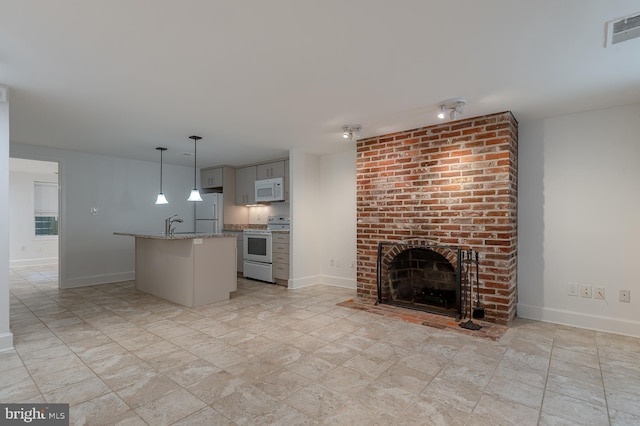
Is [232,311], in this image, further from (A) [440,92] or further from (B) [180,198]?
(B) [180,198]

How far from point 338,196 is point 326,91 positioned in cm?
267

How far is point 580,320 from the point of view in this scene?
11.0 ft

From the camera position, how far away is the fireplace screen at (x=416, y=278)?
408cm

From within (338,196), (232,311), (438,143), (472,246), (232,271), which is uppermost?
(438,143)

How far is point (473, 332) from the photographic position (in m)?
3.16

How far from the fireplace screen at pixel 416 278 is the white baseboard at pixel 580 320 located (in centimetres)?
79

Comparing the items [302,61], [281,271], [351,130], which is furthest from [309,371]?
[281,271]

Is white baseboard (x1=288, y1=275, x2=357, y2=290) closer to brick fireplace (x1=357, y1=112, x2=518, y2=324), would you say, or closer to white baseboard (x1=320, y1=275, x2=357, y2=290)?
white baseboard (x1=320, y1=275, x2=357, y2=290)

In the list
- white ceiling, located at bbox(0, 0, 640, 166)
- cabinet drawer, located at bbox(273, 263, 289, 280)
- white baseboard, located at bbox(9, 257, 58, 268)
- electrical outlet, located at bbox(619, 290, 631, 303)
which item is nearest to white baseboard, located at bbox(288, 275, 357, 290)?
→ cabinet drawer, located at bbox(273, 263, 289, 280)

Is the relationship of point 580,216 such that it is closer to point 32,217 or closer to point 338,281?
point 338,281

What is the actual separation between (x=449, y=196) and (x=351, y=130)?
1417mm

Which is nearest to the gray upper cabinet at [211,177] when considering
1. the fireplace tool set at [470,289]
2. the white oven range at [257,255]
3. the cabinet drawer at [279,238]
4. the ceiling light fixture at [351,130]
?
the white oven range at [257,255]

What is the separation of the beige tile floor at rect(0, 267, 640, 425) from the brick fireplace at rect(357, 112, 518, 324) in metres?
0.74

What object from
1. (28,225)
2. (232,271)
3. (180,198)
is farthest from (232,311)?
(28,225)
